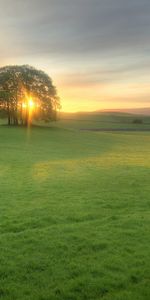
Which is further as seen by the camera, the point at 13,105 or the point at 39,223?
the point at 13,105

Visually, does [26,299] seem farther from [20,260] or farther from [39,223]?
[39,223]

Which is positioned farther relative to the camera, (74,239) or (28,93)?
(28,93)

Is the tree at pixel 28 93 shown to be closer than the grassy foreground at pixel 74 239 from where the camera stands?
No

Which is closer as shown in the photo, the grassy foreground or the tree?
the grassy foreground

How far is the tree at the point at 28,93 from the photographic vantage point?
8981cm

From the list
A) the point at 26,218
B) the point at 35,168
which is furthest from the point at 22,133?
the point at 26,218

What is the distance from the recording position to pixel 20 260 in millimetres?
11430

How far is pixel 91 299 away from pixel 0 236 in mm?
5818

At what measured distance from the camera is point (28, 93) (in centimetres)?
9006

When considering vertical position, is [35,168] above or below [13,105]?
below

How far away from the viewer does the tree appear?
89.8 meters

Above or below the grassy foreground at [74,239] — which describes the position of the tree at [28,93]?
above

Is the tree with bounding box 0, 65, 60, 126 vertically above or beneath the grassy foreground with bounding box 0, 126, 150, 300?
above

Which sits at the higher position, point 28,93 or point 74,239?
point 28,93
